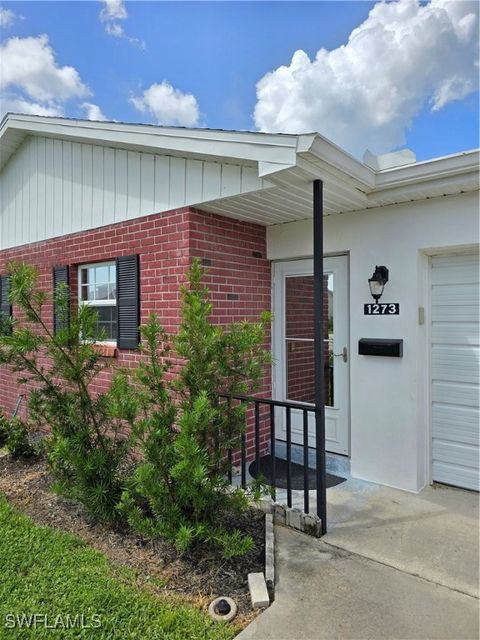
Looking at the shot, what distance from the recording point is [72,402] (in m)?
3.08

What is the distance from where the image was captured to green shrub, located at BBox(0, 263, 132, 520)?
288cm

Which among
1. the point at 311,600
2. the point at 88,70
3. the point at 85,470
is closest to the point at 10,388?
the point at 85,470

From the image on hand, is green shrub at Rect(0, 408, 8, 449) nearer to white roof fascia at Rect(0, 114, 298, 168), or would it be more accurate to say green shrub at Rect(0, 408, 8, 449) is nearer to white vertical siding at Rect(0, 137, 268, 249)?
white vertical siding at Rect(0, 137, 268, 249)

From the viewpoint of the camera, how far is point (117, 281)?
14.5 feet

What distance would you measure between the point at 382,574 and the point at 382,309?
221 centimetres

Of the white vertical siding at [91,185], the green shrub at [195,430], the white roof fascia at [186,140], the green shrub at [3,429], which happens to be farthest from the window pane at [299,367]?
the green shrub at [3,429]

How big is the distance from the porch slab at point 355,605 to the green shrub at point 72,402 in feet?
4.86

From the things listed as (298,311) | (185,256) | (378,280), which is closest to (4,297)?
(185,256)

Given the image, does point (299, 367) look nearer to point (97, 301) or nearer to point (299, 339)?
point (299, 339)

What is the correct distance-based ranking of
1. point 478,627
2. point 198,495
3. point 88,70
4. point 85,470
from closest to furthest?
point 478,627, point 198,495, point 85,470, point 88,70

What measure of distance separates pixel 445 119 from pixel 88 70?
5522mm

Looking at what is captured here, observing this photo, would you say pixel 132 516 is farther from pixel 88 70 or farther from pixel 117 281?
pixel 88 70

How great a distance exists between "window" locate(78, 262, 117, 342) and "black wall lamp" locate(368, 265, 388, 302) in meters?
2.90

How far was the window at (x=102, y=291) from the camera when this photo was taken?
15.6ft
